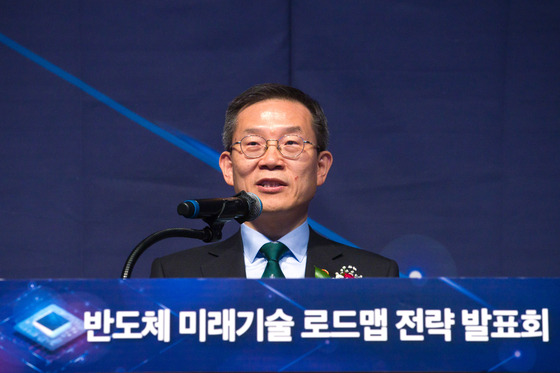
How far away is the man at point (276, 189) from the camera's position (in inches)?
56.0

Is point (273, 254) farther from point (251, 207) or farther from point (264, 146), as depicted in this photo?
point (251, 207)

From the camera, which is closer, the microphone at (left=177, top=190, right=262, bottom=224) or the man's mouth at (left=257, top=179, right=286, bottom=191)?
the microphone at (left=177, top=190, right=262, bottom=224)

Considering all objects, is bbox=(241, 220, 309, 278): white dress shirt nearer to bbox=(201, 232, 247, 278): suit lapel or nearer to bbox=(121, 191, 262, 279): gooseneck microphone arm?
bbox=(201, 232, 247, 278): suit lapel

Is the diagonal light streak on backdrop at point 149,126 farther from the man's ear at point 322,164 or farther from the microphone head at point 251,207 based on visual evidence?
the microphone head at point 251,207

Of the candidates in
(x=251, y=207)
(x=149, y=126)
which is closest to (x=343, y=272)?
(x=251, y=207)

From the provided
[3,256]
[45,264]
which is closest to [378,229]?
[45,264]

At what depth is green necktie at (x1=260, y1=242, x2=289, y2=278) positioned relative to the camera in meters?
1.42

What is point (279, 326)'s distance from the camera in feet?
2.50

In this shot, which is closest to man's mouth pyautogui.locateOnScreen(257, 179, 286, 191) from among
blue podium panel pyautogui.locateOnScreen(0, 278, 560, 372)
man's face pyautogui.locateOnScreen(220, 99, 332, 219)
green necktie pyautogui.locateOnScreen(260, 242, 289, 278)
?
man's face pyautogui.locateOnScreen(220, 99, 332, 219)

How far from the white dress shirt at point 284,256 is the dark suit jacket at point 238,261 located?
19 mm

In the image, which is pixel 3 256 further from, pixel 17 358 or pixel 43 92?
pixel 17 358

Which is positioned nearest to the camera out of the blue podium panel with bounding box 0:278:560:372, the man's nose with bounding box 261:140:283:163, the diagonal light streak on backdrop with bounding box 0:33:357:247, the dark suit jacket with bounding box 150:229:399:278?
the blue podium panel with bounding box 0:278:560:372

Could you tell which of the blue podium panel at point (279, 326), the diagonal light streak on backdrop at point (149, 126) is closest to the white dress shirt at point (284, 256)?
the blue podium panel at point (279, 326)

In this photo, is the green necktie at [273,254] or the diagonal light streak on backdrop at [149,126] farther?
the diagonal light streak on backdrop at [149,126]
